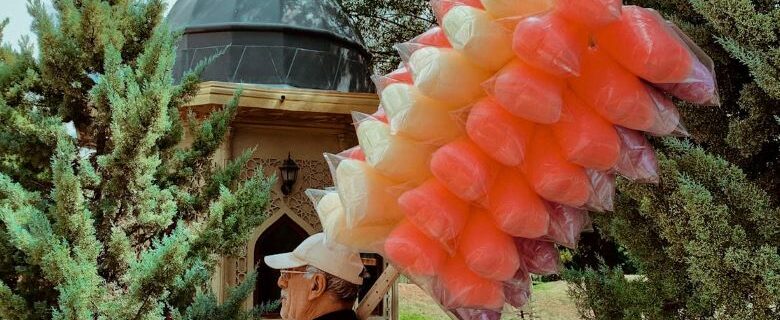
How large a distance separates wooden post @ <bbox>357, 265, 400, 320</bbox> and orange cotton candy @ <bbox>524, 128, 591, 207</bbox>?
2.09 ft

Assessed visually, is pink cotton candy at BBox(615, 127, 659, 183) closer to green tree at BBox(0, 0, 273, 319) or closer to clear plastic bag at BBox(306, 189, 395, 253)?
clear plastic bag at BBox(306, 189, 395, 253)

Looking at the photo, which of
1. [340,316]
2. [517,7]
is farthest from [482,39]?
[340,316]

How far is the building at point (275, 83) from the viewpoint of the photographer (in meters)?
7.16

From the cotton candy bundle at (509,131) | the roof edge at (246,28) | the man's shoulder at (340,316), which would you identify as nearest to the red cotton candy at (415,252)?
the cotton candy bundle at (509,131)

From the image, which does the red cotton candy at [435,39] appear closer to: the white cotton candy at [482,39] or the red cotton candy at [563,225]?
the white cotton candy at [482,39]

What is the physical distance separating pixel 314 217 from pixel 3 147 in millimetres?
3063

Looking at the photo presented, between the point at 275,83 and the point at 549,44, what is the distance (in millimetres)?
5900

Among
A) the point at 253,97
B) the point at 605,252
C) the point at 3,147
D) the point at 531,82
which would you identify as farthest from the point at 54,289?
the point at 605,252

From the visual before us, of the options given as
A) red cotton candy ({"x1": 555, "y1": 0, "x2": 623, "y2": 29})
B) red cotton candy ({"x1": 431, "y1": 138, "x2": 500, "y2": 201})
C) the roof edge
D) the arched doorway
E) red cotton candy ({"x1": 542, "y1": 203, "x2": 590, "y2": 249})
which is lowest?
the arched doorway

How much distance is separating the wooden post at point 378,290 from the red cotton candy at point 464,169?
1.85 feet

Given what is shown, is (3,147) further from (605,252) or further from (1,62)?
(605,252)

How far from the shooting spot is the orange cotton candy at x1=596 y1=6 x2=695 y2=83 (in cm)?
160

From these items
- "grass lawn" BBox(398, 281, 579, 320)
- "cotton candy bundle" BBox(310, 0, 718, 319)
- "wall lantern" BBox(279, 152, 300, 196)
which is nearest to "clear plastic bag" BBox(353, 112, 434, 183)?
"cotton candy bundle" BBox(310, 0, 718, 319)

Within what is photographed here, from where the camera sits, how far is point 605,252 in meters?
8.56
